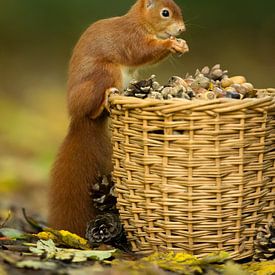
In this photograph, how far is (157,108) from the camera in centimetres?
258

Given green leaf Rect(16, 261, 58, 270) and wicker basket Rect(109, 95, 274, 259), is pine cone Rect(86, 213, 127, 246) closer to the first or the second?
wicker basket Rect(109, 95, 274, 259)

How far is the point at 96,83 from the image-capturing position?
296 centimetres

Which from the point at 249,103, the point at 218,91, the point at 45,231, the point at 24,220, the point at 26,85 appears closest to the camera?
the point at 249,103

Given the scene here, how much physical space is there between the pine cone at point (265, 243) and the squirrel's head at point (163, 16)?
0.87 meters

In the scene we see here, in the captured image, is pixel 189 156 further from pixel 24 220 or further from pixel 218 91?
pixel 24 220

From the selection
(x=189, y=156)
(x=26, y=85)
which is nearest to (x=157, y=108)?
(x=189, y=156)

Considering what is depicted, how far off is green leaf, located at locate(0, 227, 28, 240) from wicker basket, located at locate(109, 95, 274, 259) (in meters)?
0.51

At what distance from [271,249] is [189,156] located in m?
0.44

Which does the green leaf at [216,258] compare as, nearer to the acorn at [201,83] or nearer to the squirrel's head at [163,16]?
the acorn at [201,83]

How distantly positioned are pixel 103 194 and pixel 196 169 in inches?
21.7

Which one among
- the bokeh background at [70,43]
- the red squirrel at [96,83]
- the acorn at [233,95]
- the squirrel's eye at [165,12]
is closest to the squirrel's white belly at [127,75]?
the red squirrel at [96,83]

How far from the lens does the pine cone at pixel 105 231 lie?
2.94 meters

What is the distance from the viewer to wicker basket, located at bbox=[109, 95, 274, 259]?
259 centimetres

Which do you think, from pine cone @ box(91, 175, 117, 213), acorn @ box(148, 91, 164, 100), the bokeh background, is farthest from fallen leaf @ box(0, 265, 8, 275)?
the bokeh background
